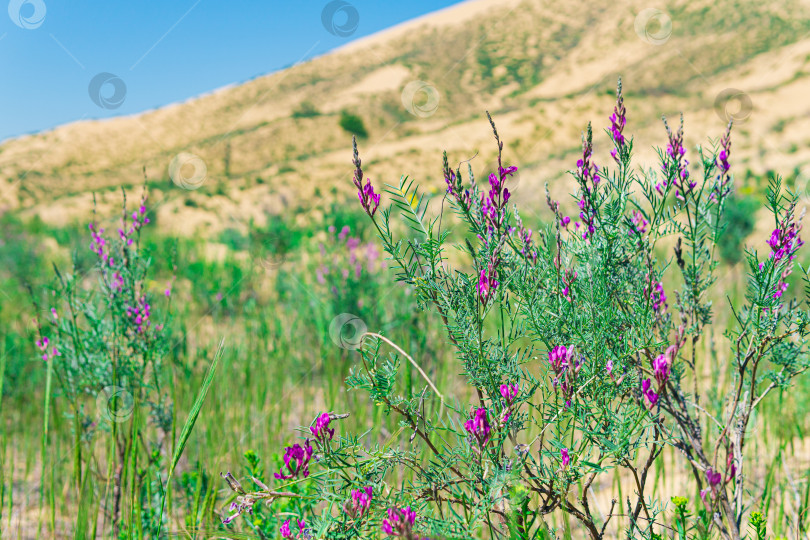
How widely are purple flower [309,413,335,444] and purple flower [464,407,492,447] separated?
25cm

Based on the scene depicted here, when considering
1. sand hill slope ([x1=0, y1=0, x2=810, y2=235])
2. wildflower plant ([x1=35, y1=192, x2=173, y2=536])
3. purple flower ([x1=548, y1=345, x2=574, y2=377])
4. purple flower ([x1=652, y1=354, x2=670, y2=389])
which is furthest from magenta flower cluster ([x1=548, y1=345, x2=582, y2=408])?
sand hill slope ([x1=0, y1=0, x2=810, y2=235])

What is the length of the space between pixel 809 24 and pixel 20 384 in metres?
40.4

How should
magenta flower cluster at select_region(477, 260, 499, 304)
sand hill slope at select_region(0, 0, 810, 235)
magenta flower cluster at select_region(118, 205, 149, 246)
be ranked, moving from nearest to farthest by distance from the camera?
1. magenta flower cluster at select_region(477, 260, 499, 304)
2. magenta flower cluster at select_region(118, 205, 149, 246)
3. sand hill slope at select_region(0, 0, 810, 235)

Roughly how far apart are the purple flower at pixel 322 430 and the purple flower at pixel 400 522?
0.60 feet

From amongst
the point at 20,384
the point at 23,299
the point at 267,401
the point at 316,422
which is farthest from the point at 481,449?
the point at 23,299

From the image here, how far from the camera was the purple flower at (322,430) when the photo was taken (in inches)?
36.9

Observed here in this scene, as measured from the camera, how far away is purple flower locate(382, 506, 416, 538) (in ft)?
2.26

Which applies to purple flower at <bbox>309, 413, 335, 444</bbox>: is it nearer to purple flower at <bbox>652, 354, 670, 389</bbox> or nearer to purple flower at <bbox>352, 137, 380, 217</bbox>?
purple flower at <bbox>352, 137, 380, 217</bbox>

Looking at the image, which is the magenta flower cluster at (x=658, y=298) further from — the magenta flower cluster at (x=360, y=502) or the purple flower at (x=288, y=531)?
the purple flower at (x=288, y=531)

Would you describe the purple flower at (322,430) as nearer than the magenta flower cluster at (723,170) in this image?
Yes

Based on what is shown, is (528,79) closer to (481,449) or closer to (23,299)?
(23,299)

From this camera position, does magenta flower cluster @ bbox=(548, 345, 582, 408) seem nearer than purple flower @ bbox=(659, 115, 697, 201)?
Yes

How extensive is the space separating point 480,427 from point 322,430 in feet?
0.92

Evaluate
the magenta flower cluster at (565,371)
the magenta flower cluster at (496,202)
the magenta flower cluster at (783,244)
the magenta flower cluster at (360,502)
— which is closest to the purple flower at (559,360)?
the magenta flower cluster at (565,371)
